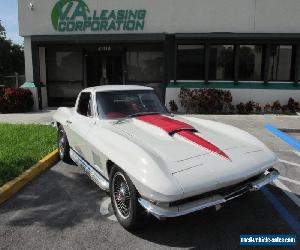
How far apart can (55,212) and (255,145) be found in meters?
2.88

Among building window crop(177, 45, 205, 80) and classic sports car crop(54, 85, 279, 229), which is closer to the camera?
classic sports car crop(54, 85, 279, 229)

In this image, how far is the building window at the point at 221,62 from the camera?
14477mm

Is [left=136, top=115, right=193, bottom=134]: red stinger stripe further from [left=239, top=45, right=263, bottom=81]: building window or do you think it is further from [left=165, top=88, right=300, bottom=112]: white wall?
[left=239, top=45, right=263, bottom=81]: building window

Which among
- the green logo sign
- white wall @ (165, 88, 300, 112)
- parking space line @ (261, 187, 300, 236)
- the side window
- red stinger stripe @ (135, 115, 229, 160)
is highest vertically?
the green logo sign

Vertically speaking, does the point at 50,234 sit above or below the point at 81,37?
below

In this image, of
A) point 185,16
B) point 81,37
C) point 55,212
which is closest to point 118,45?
point 81,37

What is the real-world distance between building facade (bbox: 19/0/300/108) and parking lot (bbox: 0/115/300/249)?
9447 millimetres

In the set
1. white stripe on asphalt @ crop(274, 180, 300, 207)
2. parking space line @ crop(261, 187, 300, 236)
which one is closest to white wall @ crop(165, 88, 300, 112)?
white stripe on asphalt @ crop(274, 180, 300, 207)

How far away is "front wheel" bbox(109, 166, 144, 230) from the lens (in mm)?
3634

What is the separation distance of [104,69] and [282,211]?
1255cm

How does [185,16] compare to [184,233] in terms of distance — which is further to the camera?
[185,16]

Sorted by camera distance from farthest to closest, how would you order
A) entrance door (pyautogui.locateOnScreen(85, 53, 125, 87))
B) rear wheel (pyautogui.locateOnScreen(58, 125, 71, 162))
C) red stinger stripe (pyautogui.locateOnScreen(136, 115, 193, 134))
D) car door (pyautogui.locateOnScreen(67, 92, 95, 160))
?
entrance door (pyautogui.locateOnScreen(85, 53, 125, 87)) → rear wheel (pyautogui.locateOnScreen(58, 125, 71, 162)) → car door (pyautogui.locateOnScreen(67, 92, 95, 160)) → red stinger stripe (pyautogui.locateOnScreen(136, 115, 193, 134))

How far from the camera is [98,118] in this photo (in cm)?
509

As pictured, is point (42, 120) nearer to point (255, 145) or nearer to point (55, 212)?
point (55, 212)
